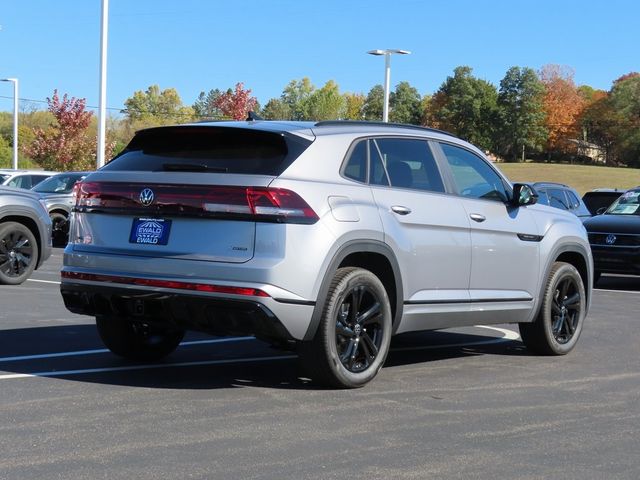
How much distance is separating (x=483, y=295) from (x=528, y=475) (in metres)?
3.01

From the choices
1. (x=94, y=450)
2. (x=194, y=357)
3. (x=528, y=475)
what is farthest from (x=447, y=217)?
(x=94, y=450)

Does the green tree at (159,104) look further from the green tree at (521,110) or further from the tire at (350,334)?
the tire at (350,334)

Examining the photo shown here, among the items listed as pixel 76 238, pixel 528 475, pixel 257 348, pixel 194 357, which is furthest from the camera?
pixel 257 348

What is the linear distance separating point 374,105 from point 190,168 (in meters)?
109

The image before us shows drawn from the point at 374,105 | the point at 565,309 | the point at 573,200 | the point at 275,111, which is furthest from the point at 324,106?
the point at 565,309

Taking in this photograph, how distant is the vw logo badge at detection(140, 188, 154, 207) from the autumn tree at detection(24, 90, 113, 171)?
162 ft

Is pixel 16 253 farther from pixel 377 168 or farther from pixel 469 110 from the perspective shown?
pixel 469 110

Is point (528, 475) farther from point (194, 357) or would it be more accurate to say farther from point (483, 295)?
point (194, 357)

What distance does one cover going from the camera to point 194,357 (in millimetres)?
7742

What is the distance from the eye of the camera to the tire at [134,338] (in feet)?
24.1

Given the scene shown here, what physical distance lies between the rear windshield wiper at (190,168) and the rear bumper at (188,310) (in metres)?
0.80

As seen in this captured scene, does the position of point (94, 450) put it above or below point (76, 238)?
below

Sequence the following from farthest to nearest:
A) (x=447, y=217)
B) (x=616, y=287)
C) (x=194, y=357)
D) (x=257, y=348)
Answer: (x=616, y=287) < (x=257, y=348) < (x=194, y=357) < (x=447, y=217)

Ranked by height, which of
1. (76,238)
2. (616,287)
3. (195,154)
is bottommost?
(616,287)
